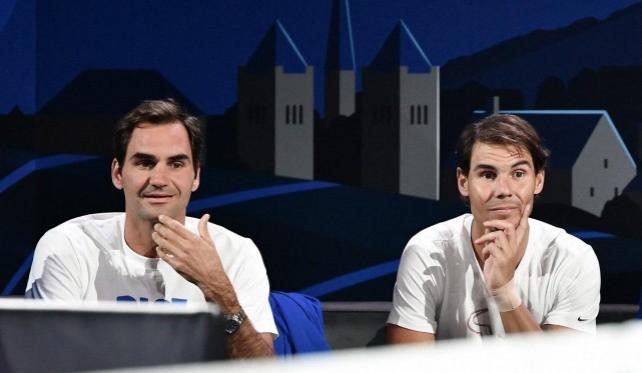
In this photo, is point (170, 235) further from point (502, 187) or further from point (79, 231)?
point (502, 187)

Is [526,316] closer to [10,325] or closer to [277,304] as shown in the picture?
[277,304]

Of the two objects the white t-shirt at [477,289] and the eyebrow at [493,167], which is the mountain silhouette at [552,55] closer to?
the eyebrow at [493,167]

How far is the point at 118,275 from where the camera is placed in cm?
208

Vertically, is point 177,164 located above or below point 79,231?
above

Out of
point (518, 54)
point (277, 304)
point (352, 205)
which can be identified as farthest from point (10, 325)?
point (518, 54)

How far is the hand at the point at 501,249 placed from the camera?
2123 mm

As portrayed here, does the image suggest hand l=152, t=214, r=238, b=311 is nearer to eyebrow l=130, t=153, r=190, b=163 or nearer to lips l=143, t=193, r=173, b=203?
lips l=143, t=193, r=173, b=203

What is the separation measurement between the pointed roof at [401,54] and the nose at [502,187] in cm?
156

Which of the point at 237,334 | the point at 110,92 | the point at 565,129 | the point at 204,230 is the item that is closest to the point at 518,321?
the point at 237,334

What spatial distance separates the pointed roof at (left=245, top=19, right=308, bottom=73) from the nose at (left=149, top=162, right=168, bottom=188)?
160cm

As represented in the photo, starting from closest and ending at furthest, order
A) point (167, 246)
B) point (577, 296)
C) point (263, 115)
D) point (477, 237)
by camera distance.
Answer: point (167, 246) < point (577, 296) < point (477, 237) < point (263, 115)

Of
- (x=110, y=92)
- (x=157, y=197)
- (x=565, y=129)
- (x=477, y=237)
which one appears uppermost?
(x=110, y=92)

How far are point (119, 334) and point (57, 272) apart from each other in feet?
4.09

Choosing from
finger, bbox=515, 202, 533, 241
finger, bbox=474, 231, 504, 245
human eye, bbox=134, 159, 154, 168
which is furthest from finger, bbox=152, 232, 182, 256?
finger, bbox=515, 202, 533, 241
